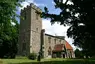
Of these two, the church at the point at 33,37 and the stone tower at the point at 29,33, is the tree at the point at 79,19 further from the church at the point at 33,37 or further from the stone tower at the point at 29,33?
the stone tower at the point at 29,33

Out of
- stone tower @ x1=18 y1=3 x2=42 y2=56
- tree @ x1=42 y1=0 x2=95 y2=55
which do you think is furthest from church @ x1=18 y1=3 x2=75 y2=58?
tree @ x1=42 y1=0 x2=95 y2=55

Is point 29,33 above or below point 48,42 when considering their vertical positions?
above

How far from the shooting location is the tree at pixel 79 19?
8586 millimetres

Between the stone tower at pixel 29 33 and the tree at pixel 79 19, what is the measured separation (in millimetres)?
45411

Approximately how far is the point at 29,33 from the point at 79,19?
156 ft

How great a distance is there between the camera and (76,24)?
923 centimetres

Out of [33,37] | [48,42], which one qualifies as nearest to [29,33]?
[33,37]

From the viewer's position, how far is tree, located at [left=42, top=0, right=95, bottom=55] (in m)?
8.59

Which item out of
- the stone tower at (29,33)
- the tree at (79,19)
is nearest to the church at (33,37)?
the stone tower at (29,33)

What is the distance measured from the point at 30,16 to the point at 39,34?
6309 millimetres

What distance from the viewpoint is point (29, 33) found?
56.1 m

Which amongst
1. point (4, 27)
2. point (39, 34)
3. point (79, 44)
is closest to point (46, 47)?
point (39, 34)

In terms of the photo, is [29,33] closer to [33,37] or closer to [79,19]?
[33,37]

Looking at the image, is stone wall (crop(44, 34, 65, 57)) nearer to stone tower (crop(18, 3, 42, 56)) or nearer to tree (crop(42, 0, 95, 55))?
stone tower (crop(18, 3, 42, 56))
